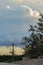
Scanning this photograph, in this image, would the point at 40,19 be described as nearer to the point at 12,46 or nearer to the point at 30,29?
the point at 30,29

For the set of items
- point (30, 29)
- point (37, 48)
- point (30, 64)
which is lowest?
point (30, 64)

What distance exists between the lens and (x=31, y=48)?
4669 centimetres

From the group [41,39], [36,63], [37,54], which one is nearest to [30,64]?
[36,63]

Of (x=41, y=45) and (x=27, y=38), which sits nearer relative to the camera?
(x=41, y=45)

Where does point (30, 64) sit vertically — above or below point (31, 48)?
below

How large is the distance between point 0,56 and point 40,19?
9168 millimetres

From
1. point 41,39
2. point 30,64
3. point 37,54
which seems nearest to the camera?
point 30,64

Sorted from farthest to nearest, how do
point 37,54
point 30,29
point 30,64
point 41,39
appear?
point 30,29
point 41,39
point 37,54
point 30,64

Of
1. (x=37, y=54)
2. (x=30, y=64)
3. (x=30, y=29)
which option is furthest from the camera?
(x=30, y=29)

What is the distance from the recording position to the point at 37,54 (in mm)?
45312

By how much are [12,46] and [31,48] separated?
324 cm

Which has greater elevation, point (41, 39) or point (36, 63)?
point (41, 39)

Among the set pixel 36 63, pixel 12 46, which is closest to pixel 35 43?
pixel 12 46

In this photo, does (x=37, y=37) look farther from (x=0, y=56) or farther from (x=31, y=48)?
(x=0, y=56)
